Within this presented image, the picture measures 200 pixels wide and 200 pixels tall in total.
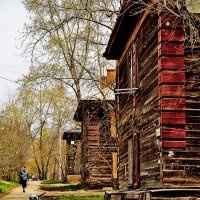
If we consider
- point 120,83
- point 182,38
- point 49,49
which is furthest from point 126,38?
point 49,49

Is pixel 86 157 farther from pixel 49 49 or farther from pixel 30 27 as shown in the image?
pixel 30 27

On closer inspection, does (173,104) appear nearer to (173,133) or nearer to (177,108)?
(177,108)

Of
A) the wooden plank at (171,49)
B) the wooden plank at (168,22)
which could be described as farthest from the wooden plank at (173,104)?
the wooden plank at (168,22)

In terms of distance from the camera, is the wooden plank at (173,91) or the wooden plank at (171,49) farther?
the wooden plank at (171,49)

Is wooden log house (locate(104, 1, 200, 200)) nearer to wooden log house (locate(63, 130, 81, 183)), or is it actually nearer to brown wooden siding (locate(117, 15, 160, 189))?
brown wooden siding (locate(117, 15, 160, 189))

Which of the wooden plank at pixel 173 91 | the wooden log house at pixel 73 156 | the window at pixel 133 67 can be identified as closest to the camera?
the wooden plank at pixel 173 91

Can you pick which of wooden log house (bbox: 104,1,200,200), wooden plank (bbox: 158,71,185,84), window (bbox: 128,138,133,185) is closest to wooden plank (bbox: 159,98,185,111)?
wooden log house (bbox: 104,1,200,200)

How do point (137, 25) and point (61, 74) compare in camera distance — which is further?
point (61, 74)

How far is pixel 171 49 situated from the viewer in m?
12.4

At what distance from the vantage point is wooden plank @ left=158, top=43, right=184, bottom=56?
12320 mm

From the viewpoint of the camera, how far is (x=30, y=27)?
24188 millimetres

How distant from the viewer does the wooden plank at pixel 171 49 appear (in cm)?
1232

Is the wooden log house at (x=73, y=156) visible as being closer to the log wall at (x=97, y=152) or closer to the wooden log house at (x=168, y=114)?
the log wall at (x=97, y=152)

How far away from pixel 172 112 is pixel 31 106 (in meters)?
56.3
